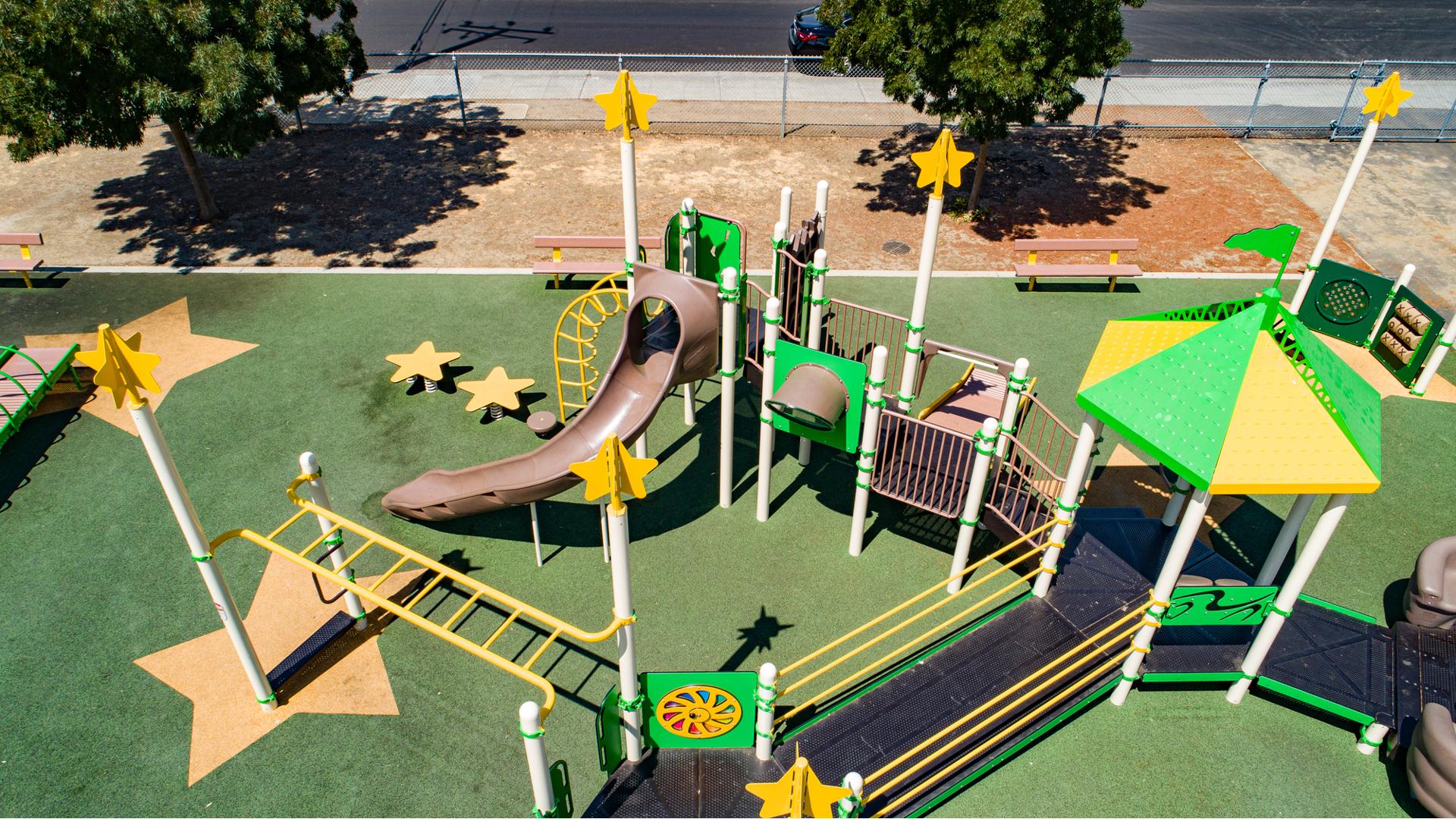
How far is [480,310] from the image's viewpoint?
15844 millimetres

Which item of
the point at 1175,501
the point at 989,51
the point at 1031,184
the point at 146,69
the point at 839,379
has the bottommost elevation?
the point at 1175,501

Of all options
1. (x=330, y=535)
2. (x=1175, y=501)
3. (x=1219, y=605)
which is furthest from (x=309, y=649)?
(x=1175, y=501)

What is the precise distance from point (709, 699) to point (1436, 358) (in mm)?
12997

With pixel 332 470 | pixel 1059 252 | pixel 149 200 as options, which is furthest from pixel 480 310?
pixel 1059 252

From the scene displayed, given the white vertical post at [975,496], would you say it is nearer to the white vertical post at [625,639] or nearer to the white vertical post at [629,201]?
the white vertical post at [625,639]

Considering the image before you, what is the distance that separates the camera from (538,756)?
22.9 feet

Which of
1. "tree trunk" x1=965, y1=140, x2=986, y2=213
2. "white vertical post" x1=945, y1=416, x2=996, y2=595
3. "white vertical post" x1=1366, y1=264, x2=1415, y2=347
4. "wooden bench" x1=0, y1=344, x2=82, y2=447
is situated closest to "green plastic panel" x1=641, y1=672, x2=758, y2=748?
"white vertical post" x1=945, y1=416, x2=996, y2=595

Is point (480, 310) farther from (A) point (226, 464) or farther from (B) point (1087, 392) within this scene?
(B) point (1087, 392)

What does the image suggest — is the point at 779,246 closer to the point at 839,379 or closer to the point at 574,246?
the point at 839,379

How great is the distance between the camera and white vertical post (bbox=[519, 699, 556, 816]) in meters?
6.68

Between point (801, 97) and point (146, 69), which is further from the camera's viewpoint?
point (801, 97)

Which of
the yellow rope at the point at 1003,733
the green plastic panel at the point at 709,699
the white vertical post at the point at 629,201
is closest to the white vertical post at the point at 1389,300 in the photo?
the yellow rope at the point at 1003,733

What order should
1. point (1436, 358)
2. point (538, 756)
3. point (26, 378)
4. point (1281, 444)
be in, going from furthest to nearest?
point (1436, 358), point (26, 378), point (1281, 444), point (538, 756)

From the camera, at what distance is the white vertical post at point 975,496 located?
935 cm
